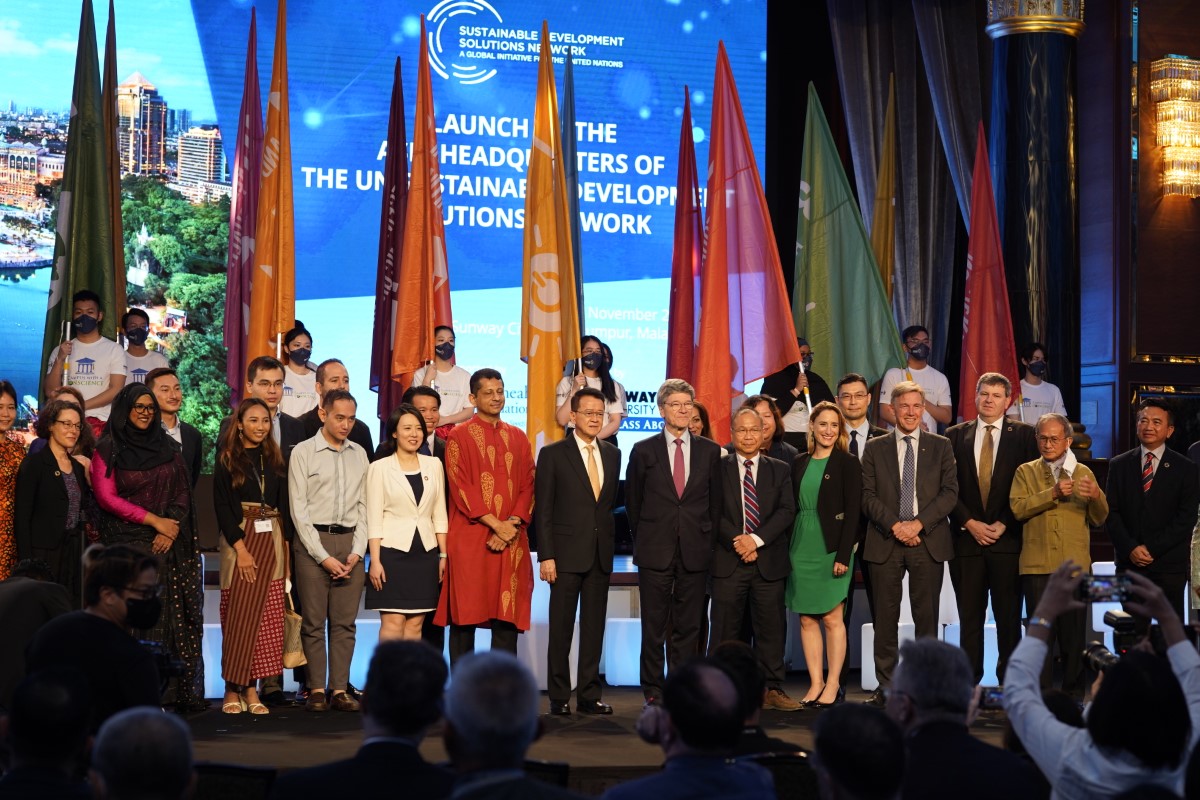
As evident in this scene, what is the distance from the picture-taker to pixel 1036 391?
923 centimetres

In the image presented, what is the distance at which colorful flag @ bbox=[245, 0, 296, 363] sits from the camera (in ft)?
26.9

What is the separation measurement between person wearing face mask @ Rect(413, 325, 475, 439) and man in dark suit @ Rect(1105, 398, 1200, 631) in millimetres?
3391

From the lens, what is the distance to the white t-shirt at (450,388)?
8195 millimetres

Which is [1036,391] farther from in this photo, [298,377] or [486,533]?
[298,377]

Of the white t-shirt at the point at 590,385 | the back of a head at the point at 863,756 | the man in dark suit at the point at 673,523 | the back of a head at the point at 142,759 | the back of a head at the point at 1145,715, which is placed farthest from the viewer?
the white t-shirt at the point at 590,385

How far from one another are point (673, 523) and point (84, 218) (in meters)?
3.91

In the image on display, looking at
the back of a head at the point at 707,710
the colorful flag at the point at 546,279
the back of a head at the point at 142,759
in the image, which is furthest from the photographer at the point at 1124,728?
the colorful flag at the point at 546,279

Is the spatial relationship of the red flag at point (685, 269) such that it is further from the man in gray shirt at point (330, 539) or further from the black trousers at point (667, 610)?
the man in gray shirt at point (330, 539)

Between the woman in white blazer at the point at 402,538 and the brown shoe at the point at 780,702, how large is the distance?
159 cm

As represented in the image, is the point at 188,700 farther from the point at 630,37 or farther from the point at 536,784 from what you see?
the point at 630,37

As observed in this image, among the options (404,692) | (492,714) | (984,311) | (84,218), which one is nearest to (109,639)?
(404,692)

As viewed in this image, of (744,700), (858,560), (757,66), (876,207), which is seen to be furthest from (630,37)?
(744,700)

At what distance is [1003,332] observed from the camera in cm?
889

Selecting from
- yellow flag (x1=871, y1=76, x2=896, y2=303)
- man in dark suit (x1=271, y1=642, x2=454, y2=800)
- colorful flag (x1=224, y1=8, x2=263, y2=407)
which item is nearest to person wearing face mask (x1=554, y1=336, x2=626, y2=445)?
colorful flag (x1=224, y1=8, x2=263, y2=407)
